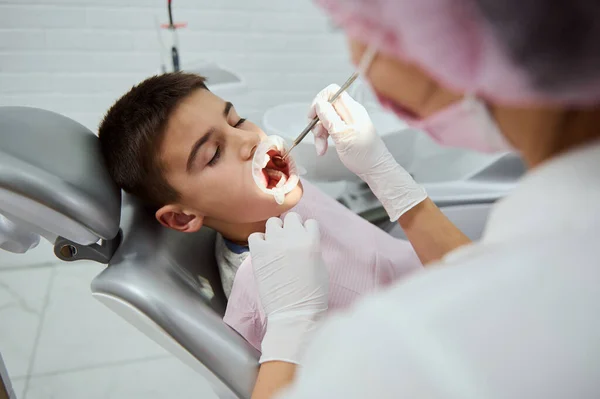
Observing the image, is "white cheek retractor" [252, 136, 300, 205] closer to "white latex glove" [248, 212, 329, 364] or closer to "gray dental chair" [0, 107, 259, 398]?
"white latex glove" [248, 212, 329, 364]

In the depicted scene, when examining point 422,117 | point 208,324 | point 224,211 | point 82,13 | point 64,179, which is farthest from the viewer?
point 82,13

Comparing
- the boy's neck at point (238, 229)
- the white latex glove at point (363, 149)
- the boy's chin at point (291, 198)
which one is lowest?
the boy's neck at point (238, 229)

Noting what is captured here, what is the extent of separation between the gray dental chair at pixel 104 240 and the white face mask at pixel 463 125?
0.68 meters

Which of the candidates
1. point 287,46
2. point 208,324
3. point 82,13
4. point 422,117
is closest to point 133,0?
point 82,13

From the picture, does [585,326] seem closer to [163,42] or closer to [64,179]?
[64,179]

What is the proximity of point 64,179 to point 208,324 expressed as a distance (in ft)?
1.42

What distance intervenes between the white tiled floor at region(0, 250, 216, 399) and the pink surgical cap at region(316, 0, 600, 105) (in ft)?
5.75

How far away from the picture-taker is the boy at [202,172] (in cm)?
117

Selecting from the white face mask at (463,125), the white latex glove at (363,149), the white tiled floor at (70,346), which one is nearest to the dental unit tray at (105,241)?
the white latex glove at (363,149)

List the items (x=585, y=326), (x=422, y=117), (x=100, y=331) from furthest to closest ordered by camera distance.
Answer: (x=100, y=331) < (x=422, y=117) < (x=585, y=326)

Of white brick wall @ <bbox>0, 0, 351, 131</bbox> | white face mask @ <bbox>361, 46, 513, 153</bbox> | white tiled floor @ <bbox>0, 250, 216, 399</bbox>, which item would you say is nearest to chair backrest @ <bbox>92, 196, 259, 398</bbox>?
white face mask @ <bbox>361, 46, 513, 153</bbox>

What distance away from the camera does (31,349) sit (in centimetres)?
201

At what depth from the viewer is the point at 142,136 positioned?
3.84 feet

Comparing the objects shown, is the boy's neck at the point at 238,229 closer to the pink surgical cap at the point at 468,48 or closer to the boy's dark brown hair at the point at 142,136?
the boy's dark brown hair at the point at 142,136
